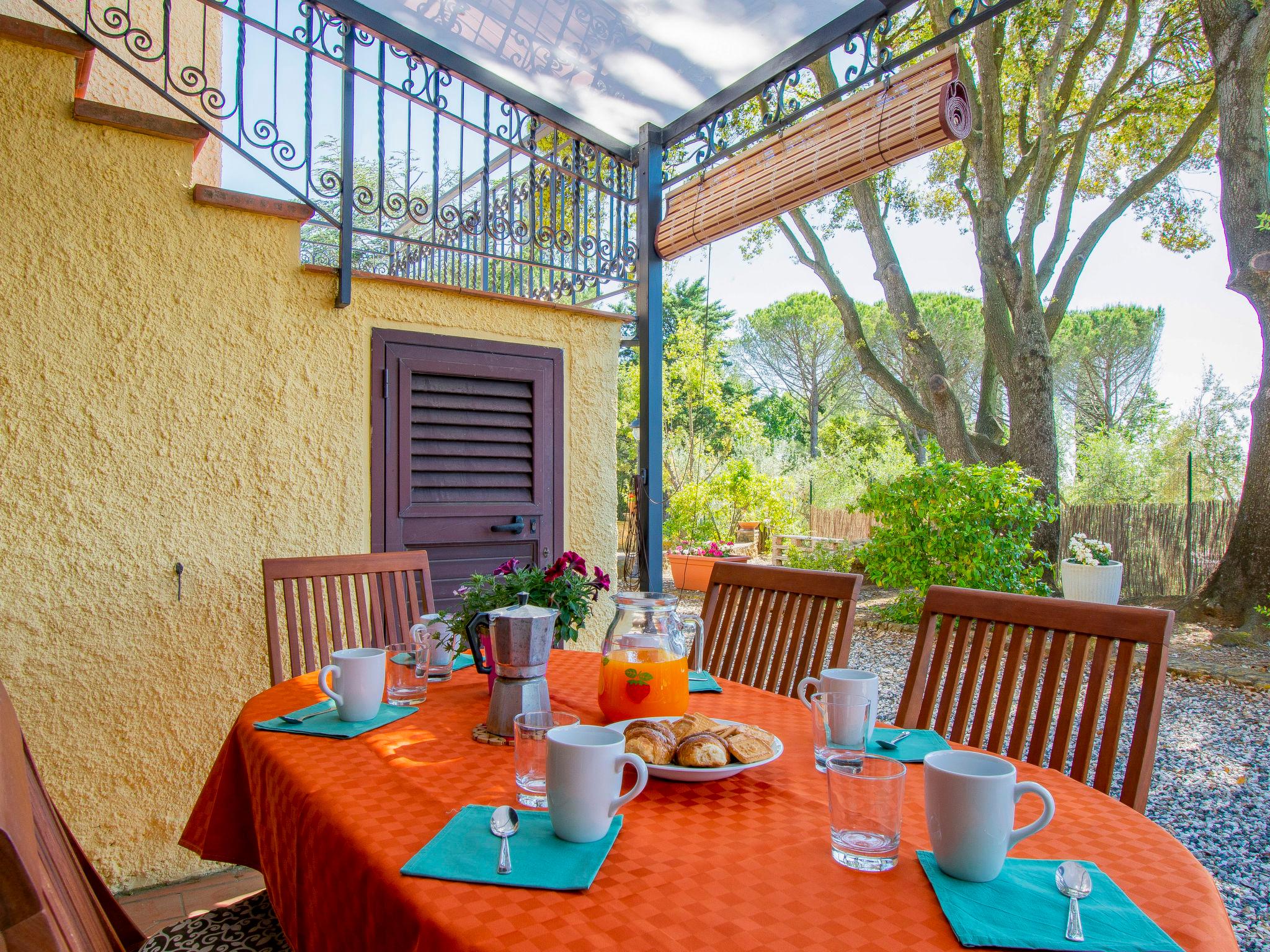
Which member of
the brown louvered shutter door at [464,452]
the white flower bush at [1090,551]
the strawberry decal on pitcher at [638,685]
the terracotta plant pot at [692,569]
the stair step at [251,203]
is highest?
the stair step at [251,203]

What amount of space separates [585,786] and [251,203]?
2.26 metres

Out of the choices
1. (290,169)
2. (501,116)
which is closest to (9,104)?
(290,169)

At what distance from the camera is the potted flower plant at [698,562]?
25.4ft

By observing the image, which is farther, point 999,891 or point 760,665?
point 760,665

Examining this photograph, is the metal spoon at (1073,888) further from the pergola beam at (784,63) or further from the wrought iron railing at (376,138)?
the wrought iron railing at (376,138)

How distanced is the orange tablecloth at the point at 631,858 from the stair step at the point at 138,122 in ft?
6.11

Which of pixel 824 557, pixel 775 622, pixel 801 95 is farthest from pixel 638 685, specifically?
pixel 824 557

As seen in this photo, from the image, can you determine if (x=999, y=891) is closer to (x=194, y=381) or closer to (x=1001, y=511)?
(x=194, y=381)

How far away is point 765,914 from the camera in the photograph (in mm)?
723

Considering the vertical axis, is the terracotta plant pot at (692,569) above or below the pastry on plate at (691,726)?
below

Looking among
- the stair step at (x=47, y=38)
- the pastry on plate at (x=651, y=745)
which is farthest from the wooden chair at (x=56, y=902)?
the stair step at (x=47, y=38)

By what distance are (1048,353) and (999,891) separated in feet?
24.1

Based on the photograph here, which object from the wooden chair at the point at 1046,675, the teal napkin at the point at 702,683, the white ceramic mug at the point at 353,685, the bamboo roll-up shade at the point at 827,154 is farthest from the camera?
the bamboo roll-up shade at the point at 827,154

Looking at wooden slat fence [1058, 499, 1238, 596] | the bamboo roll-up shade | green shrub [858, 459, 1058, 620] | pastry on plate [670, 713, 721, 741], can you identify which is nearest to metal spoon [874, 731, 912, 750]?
pastry on plate [670, 713, 721, 741]
